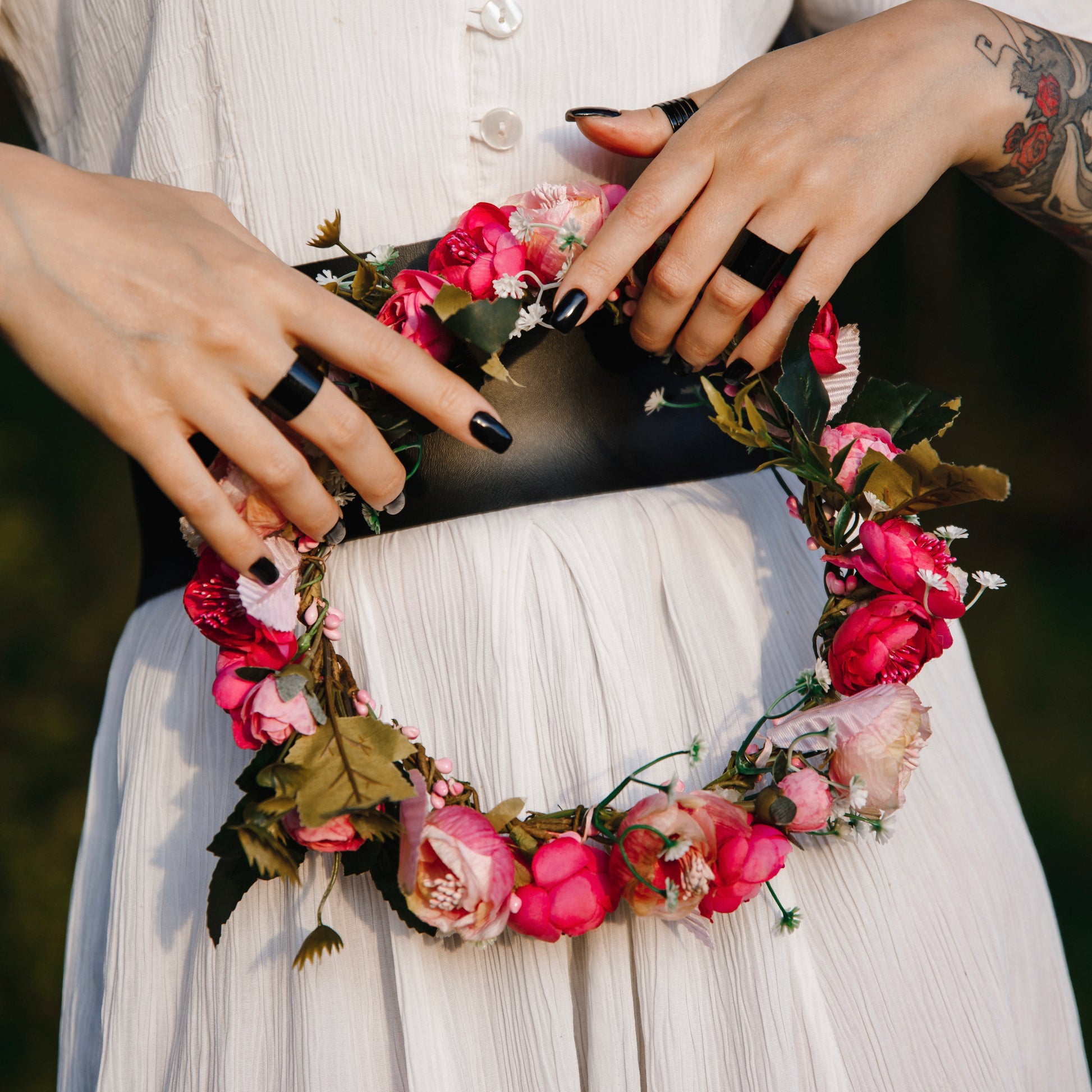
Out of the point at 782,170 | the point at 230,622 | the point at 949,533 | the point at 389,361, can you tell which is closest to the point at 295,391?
the point at 389,361

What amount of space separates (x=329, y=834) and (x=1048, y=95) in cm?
87

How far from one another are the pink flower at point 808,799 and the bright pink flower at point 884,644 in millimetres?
74

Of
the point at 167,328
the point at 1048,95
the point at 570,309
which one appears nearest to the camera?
the point at 167,328

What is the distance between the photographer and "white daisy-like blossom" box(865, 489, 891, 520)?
68 centimetres

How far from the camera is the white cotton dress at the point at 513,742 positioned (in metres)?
0.64

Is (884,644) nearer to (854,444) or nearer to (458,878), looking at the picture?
(854,444)

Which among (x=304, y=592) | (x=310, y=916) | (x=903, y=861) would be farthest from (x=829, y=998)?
(x=304, y=592)

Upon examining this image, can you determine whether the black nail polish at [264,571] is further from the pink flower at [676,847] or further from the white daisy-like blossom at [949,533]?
the white daisy-like blossom at [949,533]

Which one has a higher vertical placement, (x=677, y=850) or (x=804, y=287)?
(x=804, y=287)

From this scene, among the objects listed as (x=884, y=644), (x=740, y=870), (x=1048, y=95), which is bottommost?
(x=740, y=870)

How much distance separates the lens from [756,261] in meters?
0.68

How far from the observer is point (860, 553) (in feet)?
2.30

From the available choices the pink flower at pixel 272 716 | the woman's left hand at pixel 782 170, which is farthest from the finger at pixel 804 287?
the pink flower at pixel 272 716

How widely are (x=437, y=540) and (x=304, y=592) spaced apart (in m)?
0.11
